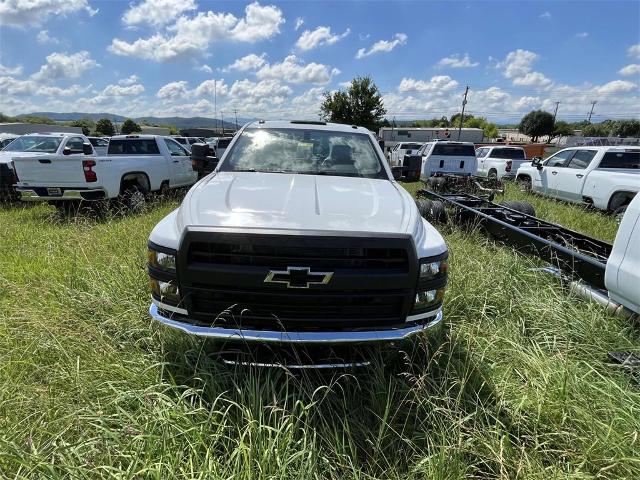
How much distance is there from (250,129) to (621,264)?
3.45m

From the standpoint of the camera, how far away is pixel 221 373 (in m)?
2.54

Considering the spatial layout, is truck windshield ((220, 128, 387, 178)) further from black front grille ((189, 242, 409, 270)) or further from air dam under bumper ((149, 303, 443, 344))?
air dam under bumper ((149, 303, 443, 344))

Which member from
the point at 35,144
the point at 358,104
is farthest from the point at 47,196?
the point at 358,104

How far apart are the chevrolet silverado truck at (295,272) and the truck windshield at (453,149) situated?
11167 millimetres

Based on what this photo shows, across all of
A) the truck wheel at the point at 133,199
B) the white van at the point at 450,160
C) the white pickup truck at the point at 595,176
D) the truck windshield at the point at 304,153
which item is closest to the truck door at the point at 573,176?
the white pickup truck at the point at 595,176

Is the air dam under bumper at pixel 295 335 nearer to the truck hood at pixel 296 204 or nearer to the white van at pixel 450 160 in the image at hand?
the truck hood at pixel 296 204

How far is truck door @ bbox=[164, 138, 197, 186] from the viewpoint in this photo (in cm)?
1059

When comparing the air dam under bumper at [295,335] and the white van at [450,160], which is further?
the white van at [450,160]

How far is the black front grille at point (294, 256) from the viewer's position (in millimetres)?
2194

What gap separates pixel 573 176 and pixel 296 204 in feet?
32.1

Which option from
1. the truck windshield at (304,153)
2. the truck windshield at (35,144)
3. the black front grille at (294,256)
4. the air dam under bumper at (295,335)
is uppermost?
the truck windshield at (304,153)

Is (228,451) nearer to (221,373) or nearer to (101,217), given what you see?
(221,373)

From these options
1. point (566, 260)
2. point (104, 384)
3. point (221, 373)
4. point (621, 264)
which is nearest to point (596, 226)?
point (566, 260)

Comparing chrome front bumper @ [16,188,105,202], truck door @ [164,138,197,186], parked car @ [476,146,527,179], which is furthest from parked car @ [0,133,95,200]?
parked car @ [476,146,527,179]
